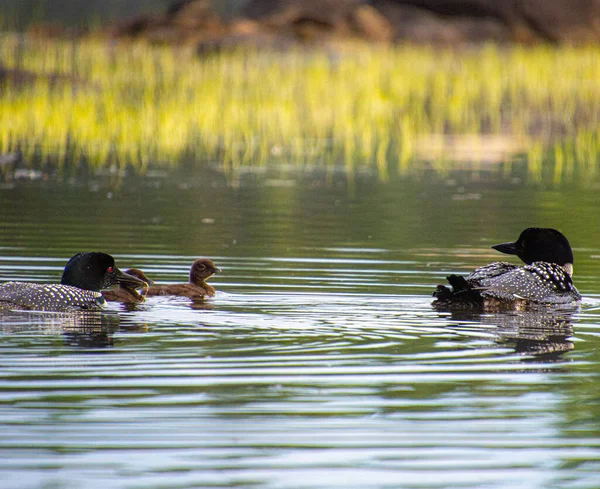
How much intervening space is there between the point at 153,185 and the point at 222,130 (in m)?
5.50

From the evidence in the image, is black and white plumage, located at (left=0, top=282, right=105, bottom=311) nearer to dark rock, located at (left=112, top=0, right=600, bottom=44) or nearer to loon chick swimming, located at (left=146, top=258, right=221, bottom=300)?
loon chick swimming, located at (left=146, top=258, right=221, bottom=300)

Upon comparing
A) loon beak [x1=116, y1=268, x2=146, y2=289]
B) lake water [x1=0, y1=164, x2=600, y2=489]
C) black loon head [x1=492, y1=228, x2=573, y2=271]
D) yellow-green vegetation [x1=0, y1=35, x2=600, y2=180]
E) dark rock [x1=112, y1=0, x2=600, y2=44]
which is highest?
dark rock [x1=112, y1=0, x2=600, y2=44]

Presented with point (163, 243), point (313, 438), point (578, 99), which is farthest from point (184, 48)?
point (313, 438)

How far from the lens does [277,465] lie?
559cm

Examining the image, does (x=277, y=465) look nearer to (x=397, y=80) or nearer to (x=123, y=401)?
(x=123, y=401)

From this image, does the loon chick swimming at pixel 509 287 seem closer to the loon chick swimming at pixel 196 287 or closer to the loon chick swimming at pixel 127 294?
the loon chick swimming at pixel 196 287

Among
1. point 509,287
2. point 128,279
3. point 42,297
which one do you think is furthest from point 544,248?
point 42,297

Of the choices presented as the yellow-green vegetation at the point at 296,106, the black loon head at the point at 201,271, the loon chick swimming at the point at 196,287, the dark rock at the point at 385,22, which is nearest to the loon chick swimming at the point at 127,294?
the loon chick swimming at the point at 196,287

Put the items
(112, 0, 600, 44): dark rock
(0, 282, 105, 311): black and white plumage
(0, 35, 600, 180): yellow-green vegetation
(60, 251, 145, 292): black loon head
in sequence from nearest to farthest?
1. (0, 282, 105, 311): black and white plumage
2. (60, 251, 145, 292): black loon head
3. (0, 35, 600, 180): yellow-green vegetation
4. (112, 0, 600, 44): dark rock

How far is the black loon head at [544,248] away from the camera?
34.6 ft

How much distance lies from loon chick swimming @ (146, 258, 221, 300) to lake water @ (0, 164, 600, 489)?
0.56ft

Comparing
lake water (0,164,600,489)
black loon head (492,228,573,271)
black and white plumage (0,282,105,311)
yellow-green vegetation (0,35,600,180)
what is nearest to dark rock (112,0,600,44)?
yellow-green vegetation (0,35,600,180)

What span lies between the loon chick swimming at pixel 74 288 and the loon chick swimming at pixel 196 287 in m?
0.33

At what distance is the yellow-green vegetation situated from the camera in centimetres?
2230
